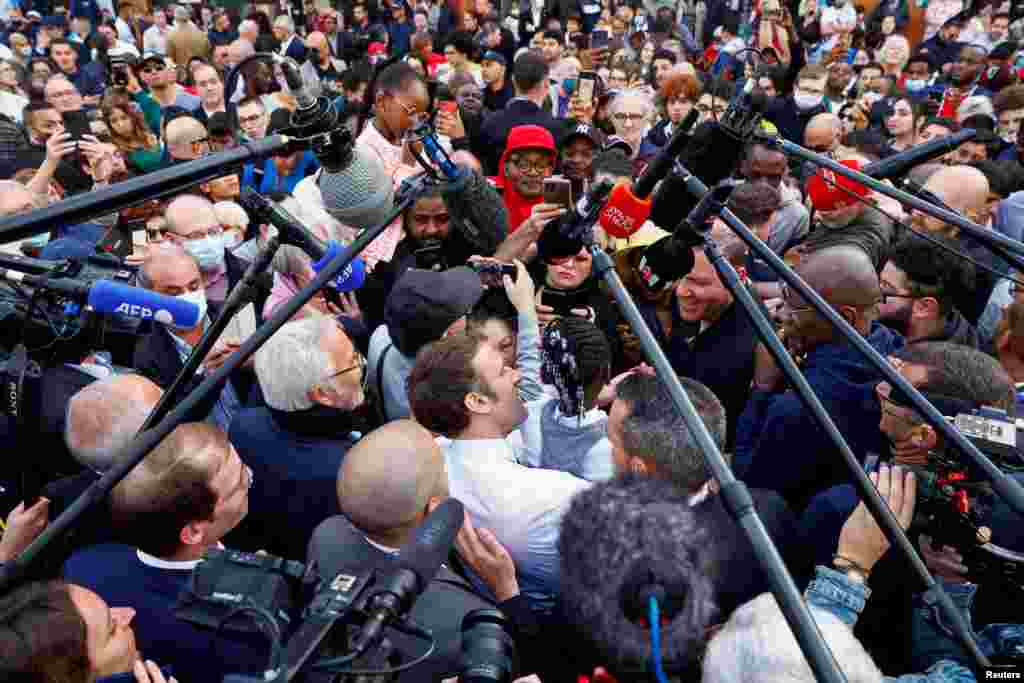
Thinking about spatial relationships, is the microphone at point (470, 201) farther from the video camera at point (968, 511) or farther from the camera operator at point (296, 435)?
the video camera at point (968, 511)

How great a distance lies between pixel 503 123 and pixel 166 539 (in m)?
4.30

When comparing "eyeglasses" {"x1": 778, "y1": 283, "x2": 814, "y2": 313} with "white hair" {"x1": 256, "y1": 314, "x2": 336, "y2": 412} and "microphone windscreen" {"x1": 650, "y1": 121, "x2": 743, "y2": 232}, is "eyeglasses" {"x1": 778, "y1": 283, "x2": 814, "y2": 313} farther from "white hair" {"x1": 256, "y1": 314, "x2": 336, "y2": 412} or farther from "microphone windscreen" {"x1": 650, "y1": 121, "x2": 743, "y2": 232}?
"white hair" {"x1": 256, "y1": 314, "x2": 336, "y2": 412}

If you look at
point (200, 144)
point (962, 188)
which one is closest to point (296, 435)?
point (200, 144)

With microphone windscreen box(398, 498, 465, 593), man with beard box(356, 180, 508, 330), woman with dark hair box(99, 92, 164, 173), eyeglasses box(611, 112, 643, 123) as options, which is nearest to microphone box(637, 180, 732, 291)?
microphone windscreen box(398, 498, 465, 593)

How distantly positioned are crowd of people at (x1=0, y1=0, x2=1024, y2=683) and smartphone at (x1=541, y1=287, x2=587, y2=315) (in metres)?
0.02

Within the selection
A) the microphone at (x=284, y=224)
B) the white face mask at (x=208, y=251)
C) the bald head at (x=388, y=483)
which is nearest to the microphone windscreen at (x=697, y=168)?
the microphone at (x=284, y=224)

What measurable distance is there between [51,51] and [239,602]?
9.31 metres

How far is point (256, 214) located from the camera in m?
1.67

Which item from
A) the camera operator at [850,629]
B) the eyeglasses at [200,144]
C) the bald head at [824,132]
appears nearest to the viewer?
the camera operator at [850,629]

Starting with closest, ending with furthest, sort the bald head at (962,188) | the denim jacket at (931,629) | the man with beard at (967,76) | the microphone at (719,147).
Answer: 1. the microphone at (719,147)
2. the denim jacket at (931,629)
3. the bald head at (962,188)
4. the man with beard at (967,76)

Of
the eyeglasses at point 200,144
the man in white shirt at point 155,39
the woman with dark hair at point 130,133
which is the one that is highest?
the eyeglasses at point 200,144

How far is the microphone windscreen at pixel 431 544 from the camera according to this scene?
4.02 feet

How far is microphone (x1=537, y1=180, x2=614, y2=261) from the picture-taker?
1.58m

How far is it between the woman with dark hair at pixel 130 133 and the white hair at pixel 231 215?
1824mm
